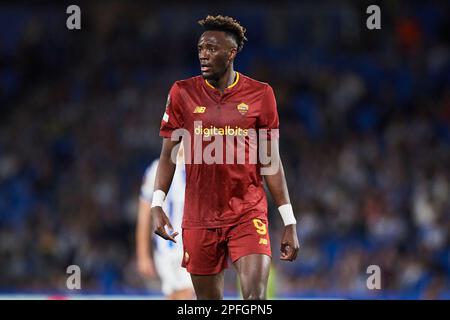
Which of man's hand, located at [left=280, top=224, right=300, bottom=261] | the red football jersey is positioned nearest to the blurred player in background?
the red football jersey

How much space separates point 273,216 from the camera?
14.2 m

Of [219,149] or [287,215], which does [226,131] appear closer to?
[219,149]

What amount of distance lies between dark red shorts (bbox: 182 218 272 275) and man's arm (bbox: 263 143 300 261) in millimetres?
127

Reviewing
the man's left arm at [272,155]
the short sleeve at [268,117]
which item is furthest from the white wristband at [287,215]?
the short sleeve at [268,117]

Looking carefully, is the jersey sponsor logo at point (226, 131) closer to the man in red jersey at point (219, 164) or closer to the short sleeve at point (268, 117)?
the man in red jersey at point (219, 164)

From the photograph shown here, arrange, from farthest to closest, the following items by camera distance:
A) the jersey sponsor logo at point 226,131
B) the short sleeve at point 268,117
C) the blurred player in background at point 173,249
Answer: the blurred player in background at point 173,249 < the short sleeve at point 268,117 < the jersey sponsor logo at point 226,131

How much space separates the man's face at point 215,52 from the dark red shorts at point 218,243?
1.04 m

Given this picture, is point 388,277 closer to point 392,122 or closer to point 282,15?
point 392,122

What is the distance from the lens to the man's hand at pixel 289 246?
6.54 metres

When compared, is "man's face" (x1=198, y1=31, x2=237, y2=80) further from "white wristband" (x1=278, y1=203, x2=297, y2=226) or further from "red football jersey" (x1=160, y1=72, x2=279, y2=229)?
"white wristband" (x1=278, y1=203, x2=297, y2=226)

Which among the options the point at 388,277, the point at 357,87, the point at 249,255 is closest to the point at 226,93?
the point at 249,255

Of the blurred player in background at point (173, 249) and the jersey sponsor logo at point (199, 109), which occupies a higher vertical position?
the jersey sponsor logo at point (199, 109)

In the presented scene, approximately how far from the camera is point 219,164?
6531mm
